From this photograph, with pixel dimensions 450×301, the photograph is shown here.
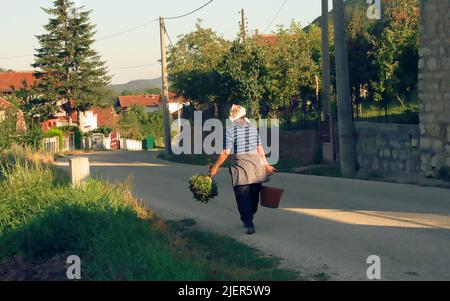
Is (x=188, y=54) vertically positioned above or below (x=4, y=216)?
above

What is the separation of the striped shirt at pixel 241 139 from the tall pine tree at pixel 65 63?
60.3 meters

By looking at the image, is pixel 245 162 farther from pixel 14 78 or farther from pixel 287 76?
pixel 14 78

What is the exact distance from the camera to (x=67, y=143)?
64.4 meters

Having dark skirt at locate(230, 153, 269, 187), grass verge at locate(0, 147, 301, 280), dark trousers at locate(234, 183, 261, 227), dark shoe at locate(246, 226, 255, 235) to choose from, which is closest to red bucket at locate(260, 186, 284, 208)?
dark trousers at locate(234, 183, 261, 227)

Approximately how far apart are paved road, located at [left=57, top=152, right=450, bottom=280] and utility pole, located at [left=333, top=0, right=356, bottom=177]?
210 cm

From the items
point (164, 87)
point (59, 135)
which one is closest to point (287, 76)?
point (164, 87)

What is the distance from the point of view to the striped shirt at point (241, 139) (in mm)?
9797

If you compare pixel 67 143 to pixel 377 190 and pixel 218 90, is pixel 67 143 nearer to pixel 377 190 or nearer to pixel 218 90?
pixel 218 90

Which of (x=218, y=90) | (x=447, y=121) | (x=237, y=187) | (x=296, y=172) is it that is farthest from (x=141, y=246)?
(x=218, y=90)

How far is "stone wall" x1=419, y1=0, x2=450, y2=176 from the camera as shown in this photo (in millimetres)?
14969

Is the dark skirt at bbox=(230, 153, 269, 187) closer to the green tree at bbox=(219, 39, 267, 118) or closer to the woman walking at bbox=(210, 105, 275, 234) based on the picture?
the woman walking at bbox=(210, 105, 275, 234)

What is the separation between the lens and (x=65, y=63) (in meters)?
68.1
